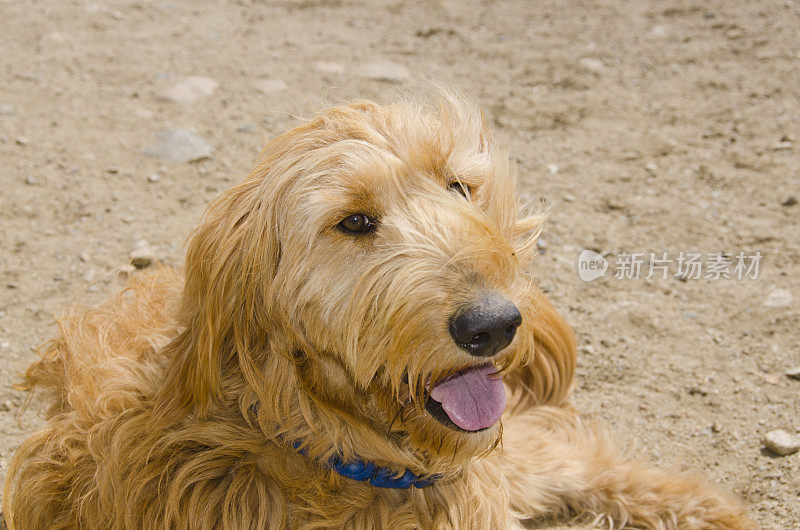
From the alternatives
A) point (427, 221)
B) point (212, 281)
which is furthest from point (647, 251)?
point (212, 281)

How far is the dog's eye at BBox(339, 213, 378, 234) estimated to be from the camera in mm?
2766

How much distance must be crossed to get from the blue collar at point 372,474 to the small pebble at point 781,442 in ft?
6.10

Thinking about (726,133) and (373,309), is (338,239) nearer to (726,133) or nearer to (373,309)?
(373,309)

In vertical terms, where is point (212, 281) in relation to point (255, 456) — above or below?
above

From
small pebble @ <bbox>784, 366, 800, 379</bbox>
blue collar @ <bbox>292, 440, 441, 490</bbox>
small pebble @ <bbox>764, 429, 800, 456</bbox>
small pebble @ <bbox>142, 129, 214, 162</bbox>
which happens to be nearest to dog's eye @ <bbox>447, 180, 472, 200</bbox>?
blue collar @ <bbox>292, 440, 441, 490</bbox>

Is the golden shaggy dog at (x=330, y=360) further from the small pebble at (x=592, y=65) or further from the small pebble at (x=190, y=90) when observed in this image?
the small pebble at (x=592, y=65)

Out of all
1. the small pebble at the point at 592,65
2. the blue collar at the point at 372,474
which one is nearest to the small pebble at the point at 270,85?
the small pebble at the point at 592,65

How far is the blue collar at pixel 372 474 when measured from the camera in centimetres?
289

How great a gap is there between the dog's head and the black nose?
41 millimetres

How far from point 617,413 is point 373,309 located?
7.09 ft

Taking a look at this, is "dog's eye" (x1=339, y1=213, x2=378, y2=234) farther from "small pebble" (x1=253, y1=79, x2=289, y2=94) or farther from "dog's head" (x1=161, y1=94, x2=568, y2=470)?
"small pebble" (x1=253, y1=79, x2=289, y2=94)

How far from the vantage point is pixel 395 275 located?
2.64 meters

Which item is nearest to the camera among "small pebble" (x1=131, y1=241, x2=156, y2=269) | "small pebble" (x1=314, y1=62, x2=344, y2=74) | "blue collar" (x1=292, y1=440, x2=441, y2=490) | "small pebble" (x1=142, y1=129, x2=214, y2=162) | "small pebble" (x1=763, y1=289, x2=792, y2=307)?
"blue collar" (x1=292, y1=440, x2=441, y2=490)

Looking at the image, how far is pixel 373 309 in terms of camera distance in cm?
267
